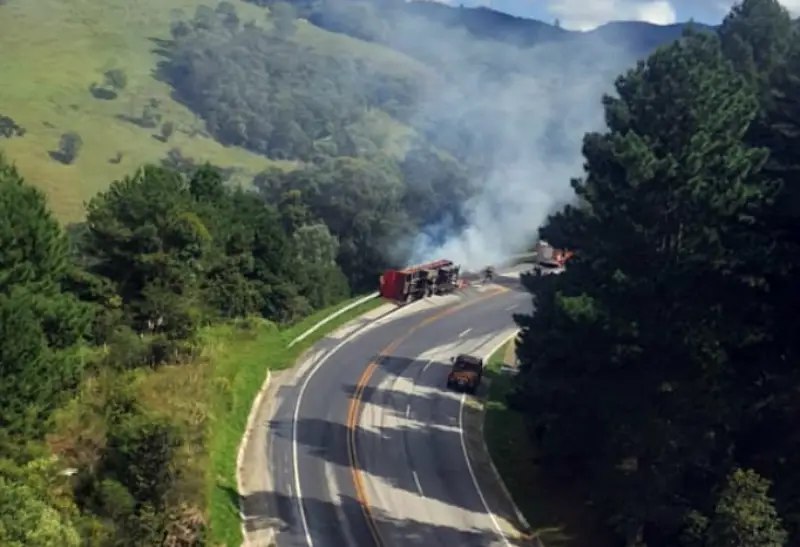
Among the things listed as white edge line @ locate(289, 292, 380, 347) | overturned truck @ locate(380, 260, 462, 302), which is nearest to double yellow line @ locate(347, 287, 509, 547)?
overturned truck @ locate(380, 260, 462, 302)

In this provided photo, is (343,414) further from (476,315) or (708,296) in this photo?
(476,315)

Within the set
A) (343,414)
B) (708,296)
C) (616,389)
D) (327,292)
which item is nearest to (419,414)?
(343,414)

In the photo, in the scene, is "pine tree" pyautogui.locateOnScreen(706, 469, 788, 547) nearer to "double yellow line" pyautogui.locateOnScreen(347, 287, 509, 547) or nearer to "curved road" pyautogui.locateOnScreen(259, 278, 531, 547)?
"curved road" pyautogui.locateOnScreen(259, 278, 531, 547)

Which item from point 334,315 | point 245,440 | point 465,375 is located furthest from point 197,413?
point 334,315

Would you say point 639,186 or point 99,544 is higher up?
point 639,186

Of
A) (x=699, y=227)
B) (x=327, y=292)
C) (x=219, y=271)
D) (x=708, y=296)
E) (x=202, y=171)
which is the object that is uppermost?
(x=699, y=227)
